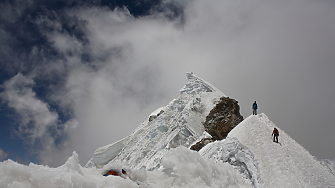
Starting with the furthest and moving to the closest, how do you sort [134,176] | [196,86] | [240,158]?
[196,86] → [240,158] → [134,176]

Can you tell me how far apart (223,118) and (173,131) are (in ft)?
20.9

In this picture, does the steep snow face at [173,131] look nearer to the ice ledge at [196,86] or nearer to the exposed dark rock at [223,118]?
the ice ledge at [196,86]

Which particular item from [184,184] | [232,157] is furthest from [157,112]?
[184,184]

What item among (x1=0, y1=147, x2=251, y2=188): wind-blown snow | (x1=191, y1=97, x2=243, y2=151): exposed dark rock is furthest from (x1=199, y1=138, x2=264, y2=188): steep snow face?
(x1=191, y1=97, x2=243, y2=151): exposed dark rock

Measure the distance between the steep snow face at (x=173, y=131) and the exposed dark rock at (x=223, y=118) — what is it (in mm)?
1090

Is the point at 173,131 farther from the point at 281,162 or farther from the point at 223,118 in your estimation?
the point at 281,162

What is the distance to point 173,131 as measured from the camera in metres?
22.3

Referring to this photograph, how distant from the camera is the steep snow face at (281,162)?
7113mm

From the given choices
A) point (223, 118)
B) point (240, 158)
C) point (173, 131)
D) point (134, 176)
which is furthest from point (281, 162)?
point (173, 131)

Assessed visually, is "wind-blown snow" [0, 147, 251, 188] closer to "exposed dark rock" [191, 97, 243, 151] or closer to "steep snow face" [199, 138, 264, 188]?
"steep snow face" [199, 138, 264, 188]

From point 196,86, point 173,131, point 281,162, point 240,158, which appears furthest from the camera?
point 196,86

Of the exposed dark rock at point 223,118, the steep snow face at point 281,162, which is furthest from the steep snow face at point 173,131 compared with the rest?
the steep snow face at point 281,162

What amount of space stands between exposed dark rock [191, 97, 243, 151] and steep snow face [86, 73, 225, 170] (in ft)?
3.58

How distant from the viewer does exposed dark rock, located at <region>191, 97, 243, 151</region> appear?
20453 mm
